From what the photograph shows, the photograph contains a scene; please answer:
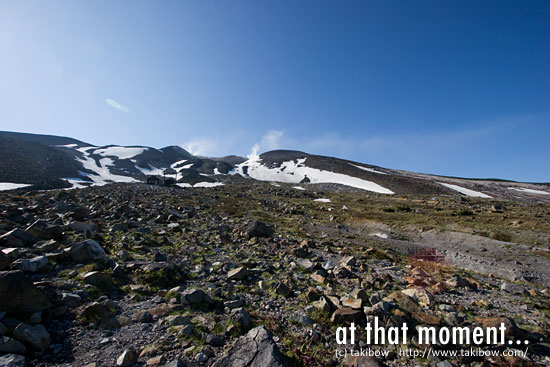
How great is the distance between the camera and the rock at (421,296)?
636cm

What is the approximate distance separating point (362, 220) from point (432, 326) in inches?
722

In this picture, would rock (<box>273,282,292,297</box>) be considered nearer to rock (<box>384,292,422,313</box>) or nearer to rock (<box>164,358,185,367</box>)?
rock (<box>384,292,422,313</box>)

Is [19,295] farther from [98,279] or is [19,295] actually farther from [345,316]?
[345,316]

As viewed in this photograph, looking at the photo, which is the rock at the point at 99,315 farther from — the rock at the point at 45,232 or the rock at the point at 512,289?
the rock at the point at 512,289

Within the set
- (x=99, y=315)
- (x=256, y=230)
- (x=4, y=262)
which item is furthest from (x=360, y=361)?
(x=256, y=230)

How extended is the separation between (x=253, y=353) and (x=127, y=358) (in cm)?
196

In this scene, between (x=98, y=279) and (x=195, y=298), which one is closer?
(x=195, y=298)

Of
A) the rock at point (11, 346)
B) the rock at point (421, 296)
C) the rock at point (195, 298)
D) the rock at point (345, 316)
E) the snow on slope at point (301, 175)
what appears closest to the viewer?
the rock at point (11, 346)

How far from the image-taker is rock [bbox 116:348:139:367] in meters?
3.54

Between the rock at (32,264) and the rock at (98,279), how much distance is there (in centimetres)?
136

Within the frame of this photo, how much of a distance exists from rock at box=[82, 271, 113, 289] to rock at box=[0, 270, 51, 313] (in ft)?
3.97

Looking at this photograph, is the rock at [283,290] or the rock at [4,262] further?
the rock at [283,290]

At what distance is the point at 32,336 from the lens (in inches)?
145

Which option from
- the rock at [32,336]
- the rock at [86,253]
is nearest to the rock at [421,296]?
the rock at [32,336]
